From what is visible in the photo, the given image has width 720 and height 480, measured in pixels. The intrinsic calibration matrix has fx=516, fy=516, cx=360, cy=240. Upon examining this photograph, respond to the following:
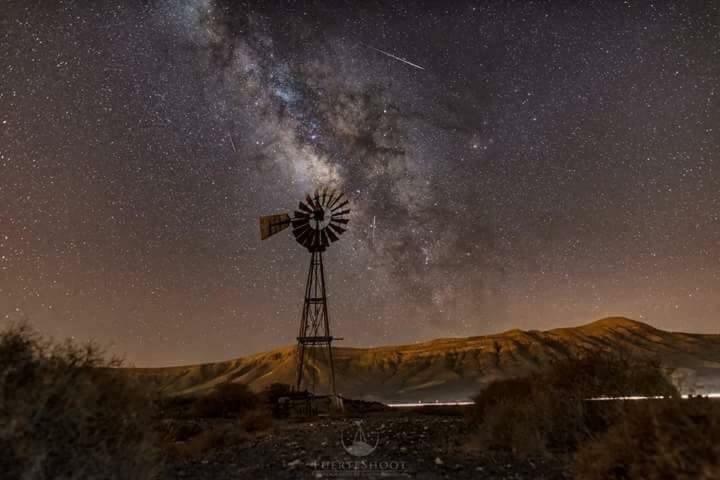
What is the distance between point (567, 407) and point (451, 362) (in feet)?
251

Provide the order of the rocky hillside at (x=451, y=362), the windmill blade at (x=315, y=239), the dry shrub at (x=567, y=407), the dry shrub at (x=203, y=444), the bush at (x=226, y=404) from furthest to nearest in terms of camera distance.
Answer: the rocky hillside at (x=451, y=362)
the windmill blade at (x=315, y=239)
the bush at (x=226, y=404)
the dry shrub at (x=203, y=444)
the dry shrub at (x=567, y=407)

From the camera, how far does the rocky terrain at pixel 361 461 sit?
30.5 feet

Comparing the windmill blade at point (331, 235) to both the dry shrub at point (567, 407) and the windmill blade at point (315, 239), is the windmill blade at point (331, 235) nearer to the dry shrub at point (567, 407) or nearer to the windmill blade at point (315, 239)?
the windmill blade at point (315, 239)

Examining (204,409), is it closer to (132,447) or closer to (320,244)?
(320,244)

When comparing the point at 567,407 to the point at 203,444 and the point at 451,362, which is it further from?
the point at 451,362

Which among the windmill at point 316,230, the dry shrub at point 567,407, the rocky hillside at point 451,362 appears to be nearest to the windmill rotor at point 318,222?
the windmill at point 316,230

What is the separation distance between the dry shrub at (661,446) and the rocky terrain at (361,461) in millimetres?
1786

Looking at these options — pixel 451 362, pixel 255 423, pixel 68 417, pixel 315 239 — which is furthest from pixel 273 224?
pixel 451 362

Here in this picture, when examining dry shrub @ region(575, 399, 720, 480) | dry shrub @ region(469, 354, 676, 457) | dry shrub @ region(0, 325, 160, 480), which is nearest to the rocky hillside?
dry shrub @ region(469, 354, 676, 457)

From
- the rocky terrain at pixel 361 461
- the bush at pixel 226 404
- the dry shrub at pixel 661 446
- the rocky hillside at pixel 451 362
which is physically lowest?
the rocky terrain at pixel 361 461

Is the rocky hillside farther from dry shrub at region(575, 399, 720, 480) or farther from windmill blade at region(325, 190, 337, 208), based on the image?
dry shrub at region(575, 399, 720, 480)

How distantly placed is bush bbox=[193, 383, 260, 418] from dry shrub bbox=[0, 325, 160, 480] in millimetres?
21316

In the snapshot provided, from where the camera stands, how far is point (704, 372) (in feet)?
225

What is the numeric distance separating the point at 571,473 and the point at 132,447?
667 cm
